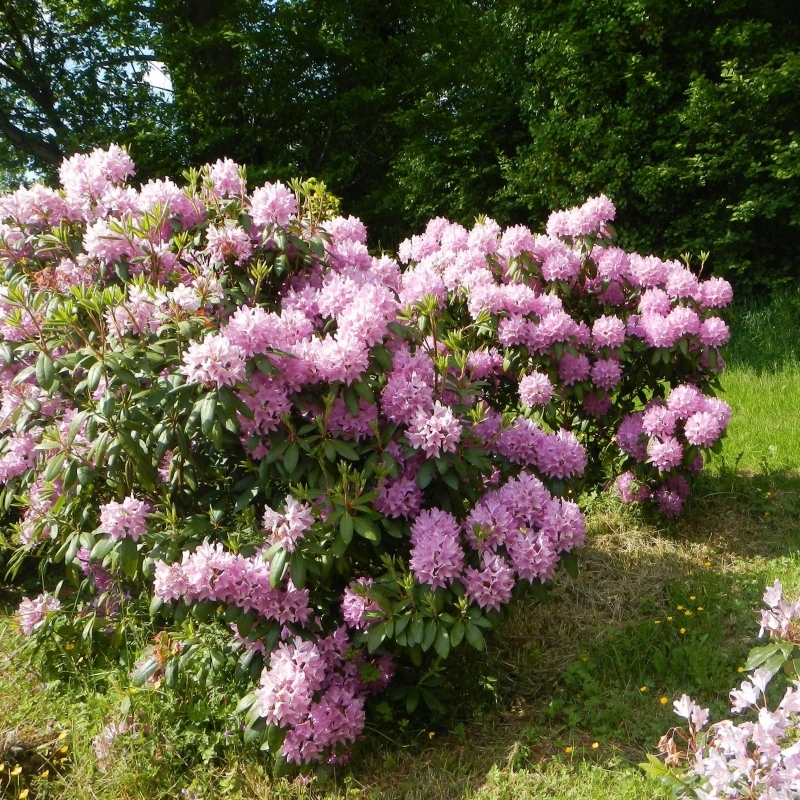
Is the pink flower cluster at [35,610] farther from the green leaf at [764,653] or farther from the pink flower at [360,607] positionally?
the green leaf at [764,653]

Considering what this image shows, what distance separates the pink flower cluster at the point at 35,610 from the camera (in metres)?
3.36

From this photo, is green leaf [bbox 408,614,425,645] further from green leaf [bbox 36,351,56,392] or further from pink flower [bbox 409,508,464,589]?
green leaf [bbox 36,351,56,392]

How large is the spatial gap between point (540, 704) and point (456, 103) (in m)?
8.33

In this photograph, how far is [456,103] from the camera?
32.4 ft

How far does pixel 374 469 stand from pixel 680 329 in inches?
79.7

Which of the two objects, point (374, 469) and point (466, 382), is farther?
point (466, 382)

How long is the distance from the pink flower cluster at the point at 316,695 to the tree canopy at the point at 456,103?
20.2 feet

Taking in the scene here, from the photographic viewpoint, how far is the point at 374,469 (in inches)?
98.6

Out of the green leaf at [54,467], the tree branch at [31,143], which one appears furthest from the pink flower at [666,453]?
the tree branch at [31,143]

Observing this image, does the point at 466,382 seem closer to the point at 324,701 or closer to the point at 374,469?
the point at 374,469

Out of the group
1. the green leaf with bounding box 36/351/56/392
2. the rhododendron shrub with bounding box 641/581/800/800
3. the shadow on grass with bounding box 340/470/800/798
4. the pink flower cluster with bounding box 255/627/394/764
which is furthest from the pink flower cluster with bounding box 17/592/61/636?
the rhododendron shrub with bounding box 641/581/800/800

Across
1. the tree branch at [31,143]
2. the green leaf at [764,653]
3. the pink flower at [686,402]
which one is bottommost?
the green leaf at [764,653]

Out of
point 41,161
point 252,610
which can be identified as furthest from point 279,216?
point 41,161

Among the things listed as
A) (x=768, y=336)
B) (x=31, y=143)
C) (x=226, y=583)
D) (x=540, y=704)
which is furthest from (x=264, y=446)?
(x=31, y=143)
